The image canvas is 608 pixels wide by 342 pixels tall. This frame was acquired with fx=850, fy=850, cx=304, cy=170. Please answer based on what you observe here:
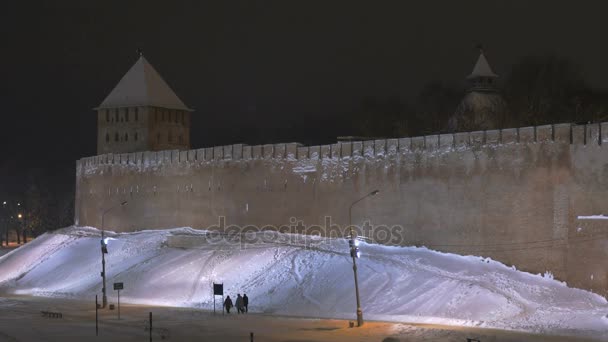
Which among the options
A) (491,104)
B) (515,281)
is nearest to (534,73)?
(491,104)

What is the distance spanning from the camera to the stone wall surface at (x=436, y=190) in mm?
22625

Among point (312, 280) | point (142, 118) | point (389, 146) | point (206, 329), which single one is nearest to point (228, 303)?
point (312, 280)

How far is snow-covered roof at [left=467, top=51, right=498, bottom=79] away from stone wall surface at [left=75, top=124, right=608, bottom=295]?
1558 cm

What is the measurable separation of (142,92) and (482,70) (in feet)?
57.1

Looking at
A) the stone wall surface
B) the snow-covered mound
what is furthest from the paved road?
the stone wall surface

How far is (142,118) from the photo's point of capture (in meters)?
42.5

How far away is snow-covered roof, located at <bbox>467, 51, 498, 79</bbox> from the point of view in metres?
43.5

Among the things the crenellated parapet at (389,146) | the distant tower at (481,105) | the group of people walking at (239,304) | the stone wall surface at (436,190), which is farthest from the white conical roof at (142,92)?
the group of people walking at (239,304)

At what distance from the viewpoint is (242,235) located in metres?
32.3

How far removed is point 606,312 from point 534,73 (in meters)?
21.5

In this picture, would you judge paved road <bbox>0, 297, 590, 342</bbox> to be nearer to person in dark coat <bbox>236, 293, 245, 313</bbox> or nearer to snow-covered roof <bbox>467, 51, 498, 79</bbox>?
person in dark coat <bbox>236, 293, 245, 313</bbox>

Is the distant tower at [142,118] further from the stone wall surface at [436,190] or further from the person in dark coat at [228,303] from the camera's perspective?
the person in dark coat at [228,303]

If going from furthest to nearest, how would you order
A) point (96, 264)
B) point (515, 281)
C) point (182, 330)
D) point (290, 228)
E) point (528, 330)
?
point (96, 264)
point (290, 228)
point (515, 281)
point (182, 330)
point (528, 330)

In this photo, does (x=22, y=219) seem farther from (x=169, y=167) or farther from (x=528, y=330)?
(x=528, y=330)
